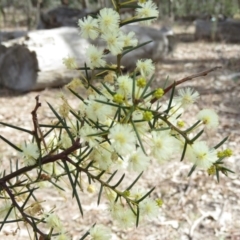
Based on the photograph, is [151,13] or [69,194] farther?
[69,194]

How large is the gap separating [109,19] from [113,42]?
1.5 inches

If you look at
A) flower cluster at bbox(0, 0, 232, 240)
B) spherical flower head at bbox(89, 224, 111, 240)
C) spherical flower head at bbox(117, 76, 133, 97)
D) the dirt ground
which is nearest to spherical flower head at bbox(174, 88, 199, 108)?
flower cluster at bbox(0, 0, 232, 240)

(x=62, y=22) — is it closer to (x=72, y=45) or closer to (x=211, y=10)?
(x=72, y=45)

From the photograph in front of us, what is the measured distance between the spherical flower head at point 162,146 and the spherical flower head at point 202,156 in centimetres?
3

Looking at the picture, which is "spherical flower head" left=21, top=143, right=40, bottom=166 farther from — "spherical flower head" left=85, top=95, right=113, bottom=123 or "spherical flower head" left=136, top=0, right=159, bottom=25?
"spherical flower head" left=136, top=0, right=159, bottom=25

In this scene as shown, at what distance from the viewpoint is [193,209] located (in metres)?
2.75

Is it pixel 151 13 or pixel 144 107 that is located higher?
pixel 151 13

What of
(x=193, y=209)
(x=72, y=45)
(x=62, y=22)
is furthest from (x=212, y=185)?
(x=62, y=22)

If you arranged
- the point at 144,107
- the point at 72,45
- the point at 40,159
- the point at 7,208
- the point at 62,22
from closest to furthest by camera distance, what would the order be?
the point at 144,107
the point at 40,159
the point at 7,208
the point at 72,45
the point at 62,22

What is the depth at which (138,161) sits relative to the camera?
739 mm

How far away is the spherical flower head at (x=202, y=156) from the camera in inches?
28.7

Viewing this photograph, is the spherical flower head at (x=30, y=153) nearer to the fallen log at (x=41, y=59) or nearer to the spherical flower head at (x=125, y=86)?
the spherical flower head at (x=125, y=86)

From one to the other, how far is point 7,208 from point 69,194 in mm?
1954


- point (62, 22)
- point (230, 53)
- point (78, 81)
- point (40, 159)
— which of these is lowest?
point (230, 53)
